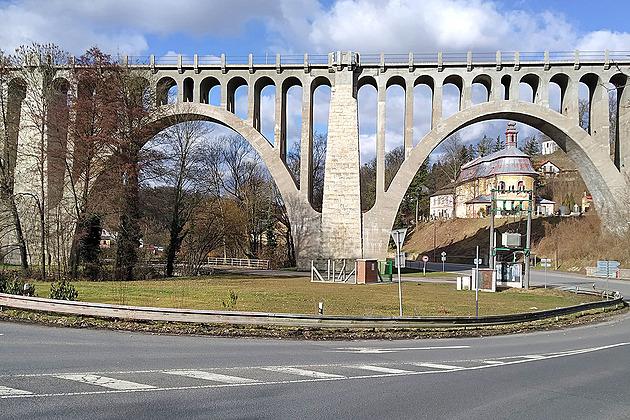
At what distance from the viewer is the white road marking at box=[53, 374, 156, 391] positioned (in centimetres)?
678

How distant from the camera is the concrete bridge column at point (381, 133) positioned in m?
39.6

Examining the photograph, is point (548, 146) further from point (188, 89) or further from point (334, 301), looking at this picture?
point (334, 301)

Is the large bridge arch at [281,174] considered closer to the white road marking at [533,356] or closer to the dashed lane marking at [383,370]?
the white road marking at [533,356]

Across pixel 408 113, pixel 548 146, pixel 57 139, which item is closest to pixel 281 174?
pixel 408 113

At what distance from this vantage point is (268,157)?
41594 millimetres

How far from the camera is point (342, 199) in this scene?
39188 millimetres

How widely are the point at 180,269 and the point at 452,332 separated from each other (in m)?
27.5

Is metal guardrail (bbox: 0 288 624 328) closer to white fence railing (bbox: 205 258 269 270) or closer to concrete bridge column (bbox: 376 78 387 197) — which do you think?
concrete bridge column (bbox: 376 78 387 197)

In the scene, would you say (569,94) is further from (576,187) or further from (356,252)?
(576,187)

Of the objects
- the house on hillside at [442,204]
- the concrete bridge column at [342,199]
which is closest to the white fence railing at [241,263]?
the concrete bridge column at [342,199]

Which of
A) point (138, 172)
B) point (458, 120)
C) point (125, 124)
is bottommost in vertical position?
point (138, 172)

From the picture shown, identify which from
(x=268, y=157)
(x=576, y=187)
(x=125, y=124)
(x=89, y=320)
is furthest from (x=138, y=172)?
(x=576, y=187)

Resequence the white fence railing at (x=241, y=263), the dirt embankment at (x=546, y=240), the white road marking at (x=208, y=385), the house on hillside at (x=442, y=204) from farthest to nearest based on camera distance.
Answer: the house on hillside at (x=442, y=204), the white fence railing at (x=241, y=263), the dirt embankment at (x=546, y=240), the white road marking at (x=208, y=385)

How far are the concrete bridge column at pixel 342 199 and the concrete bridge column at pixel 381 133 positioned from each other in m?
1.69
